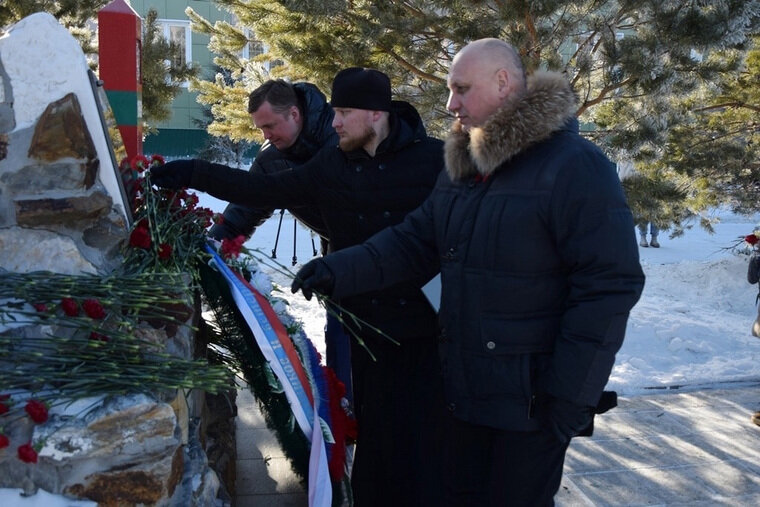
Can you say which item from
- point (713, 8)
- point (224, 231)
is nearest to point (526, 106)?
point (224, 231)

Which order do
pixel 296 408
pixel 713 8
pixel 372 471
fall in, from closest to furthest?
pixel 296 408, pixel 372 471, pixel 713 8

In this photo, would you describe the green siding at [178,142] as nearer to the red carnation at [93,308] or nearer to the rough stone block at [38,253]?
the rough stone block at [38,253]

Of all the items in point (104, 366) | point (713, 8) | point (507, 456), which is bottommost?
point (507, 456)

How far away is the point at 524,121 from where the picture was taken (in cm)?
242

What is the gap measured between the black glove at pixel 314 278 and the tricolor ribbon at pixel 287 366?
0.18 metres

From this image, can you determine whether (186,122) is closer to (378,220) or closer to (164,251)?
(378,220)

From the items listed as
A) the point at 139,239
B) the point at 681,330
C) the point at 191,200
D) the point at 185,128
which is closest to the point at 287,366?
the point at 139,239

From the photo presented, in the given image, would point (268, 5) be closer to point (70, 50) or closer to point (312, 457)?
point (70, 50)

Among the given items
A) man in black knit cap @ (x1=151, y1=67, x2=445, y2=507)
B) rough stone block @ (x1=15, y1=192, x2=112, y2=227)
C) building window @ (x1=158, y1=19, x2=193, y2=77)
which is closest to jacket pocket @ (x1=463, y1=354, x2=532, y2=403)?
man in black knit cap @ (x1=151, y1=67, x2=445, y2=507)

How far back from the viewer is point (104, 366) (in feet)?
7.38

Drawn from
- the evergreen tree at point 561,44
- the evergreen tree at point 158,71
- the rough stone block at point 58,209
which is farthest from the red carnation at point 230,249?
the evergreen tree at point 158,71

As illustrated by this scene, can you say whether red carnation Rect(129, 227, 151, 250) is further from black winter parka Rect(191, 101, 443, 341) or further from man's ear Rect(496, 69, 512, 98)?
man's ear Rect(496, 69, 512, 98)

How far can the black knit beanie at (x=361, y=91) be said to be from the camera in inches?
123

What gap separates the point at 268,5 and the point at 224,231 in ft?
8.28
